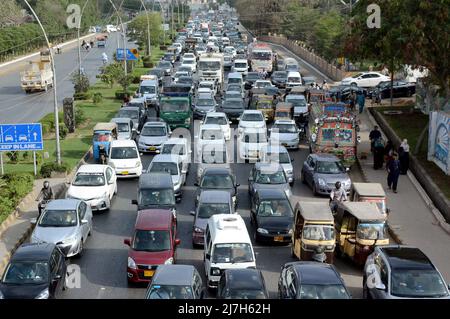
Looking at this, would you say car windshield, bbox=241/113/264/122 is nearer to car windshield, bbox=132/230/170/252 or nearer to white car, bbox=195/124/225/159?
white car, bbox=195/124/225/159

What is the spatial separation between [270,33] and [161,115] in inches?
3641

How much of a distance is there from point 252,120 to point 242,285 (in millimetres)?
24210

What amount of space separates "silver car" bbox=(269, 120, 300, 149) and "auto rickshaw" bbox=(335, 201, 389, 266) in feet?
50.2

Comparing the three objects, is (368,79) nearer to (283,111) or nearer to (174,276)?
(283,111)

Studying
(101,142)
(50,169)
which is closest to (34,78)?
(101,142)

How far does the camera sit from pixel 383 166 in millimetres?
33562

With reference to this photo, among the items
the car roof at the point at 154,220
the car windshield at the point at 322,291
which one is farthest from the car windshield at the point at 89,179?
the car windshield at the point at 322,291

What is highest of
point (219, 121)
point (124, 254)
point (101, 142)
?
point (219, 121)

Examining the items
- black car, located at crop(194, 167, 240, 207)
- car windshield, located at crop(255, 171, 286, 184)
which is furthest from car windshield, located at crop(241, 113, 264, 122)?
black car, located at crop(194, 167, 240, 207)

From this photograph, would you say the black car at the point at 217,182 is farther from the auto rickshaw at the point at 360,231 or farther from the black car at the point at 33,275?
the black car at the point at 33,275

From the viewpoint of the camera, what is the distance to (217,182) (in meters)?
26.6

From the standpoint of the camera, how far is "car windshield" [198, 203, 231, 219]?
22.7 m

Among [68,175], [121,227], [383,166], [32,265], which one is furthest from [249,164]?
[32,265]
